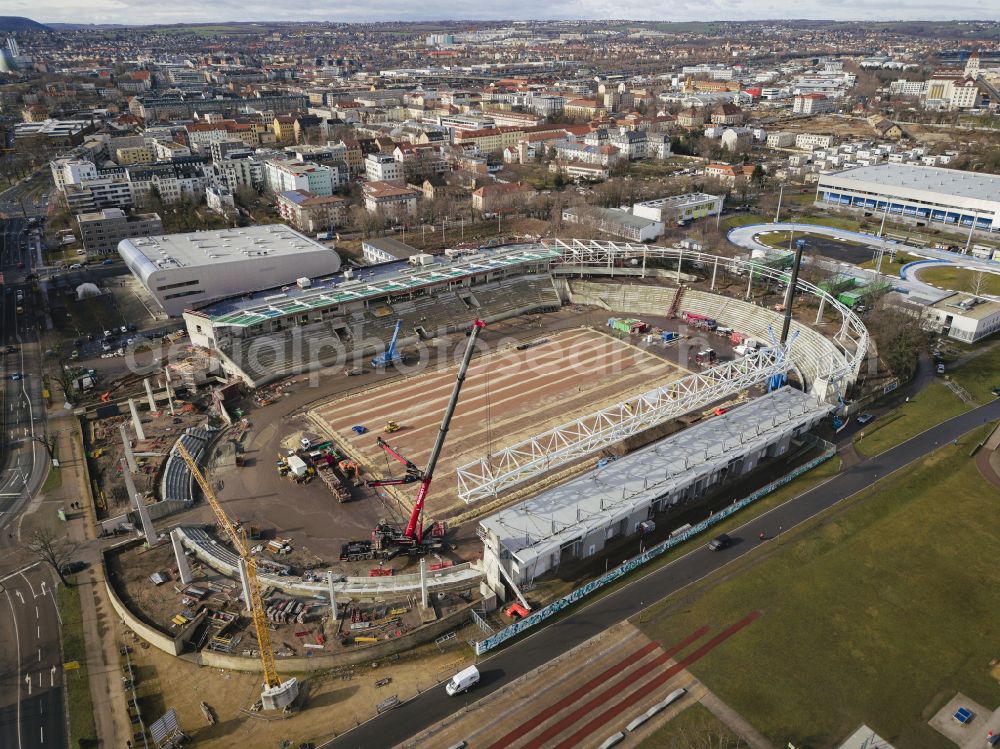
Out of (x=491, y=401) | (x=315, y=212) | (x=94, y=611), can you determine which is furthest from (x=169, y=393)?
(x=315, y=212)

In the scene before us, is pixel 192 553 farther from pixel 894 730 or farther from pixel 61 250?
pixel 61 250

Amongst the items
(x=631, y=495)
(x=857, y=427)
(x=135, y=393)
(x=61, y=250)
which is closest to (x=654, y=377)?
(x=857, y=427)

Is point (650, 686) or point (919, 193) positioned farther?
point (919, 193)

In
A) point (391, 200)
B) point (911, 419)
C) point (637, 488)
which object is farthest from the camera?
point (391, 200)

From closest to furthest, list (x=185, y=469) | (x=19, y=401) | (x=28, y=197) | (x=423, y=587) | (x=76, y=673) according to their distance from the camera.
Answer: (x=76, y=673), (x=423, y=587), (x=185, y=469), (x=19, y=401), (x=28, y=197)

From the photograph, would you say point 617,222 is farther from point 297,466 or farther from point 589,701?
point 589,701

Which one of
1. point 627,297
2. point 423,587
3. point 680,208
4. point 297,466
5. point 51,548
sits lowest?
point 51,548
